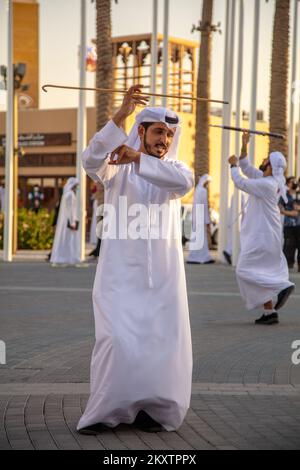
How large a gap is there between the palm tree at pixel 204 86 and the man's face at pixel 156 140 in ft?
82.0

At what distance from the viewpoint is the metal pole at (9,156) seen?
2403 cm

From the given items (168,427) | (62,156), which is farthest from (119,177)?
(62,156)

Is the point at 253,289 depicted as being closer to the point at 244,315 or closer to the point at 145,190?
the point at 244,315

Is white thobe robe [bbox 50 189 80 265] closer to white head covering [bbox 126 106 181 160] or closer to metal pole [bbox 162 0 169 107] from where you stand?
metal pole [bbox 162 0 169 107]

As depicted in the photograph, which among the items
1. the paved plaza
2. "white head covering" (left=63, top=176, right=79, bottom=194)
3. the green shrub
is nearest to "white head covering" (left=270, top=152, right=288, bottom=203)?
the paved plaza

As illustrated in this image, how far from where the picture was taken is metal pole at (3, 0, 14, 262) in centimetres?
2403

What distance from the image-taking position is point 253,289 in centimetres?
1204

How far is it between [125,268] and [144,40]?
30.6m

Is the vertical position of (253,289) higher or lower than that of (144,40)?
lower

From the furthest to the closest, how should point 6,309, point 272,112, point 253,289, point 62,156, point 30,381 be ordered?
point 62,156 < point 272,112 < point 6,309 < point 253,289 < point 30,381

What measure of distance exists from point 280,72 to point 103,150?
71.7ft

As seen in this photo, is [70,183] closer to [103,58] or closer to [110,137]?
[103,58]

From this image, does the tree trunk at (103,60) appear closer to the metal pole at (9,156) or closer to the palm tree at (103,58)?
the palm tree at (103,58)

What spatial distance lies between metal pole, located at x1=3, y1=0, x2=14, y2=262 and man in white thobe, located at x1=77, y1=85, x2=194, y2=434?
17843mm
